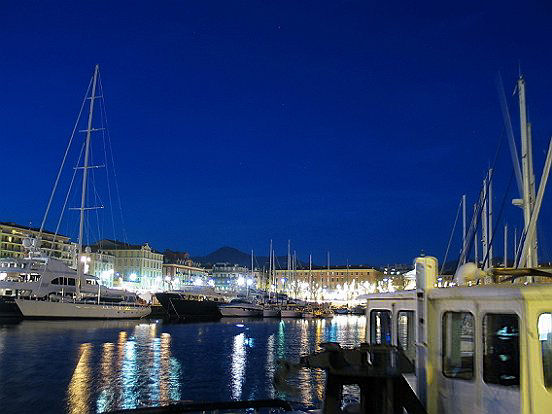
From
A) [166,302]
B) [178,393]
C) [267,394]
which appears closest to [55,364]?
[178,393]

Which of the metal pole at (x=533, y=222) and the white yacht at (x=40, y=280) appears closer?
the metal pole at (x=533, y=222)

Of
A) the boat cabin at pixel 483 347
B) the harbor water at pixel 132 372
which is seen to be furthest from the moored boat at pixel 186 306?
the boat cabin at pixel 483 347

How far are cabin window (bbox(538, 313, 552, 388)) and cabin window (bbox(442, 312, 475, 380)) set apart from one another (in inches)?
53.9

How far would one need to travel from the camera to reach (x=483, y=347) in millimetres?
7645

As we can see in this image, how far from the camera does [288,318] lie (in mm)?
122562

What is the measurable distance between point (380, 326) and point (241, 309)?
364ft

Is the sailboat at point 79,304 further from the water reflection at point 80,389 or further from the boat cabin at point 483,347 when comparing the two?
the boat cabin at point 483,347

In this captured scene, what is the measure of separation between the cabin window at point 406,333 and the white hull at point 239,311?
110667 millimetres

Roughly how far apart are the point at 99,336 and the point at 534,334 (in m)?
55.6

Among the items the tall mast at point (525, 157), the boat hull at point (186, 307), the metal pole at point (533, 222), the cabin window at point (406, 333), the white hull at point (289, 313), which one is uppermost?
the tall mast at point (525, 157)

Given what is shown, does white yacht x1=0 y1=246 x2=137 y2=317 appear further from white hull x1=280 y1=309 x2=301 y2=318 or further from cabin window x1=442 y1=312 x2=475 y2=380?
cabin window x1=442 y1=312 x2=475 y2=380

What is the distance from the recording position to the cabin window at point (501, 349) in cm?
735

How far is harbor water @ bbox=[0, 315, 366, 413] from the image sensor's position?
2550 cm

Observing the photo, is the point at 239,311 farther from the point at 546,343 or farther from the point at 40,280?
the point at 546,343
